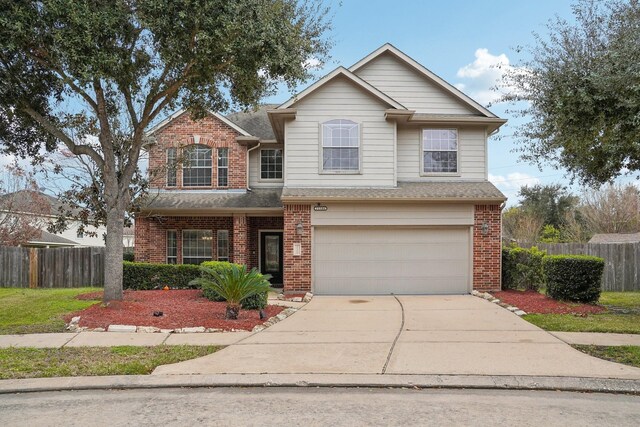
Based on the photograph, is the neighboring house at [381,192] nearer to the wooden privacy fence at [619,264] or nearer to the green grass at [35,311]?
the green grass at [35,311]

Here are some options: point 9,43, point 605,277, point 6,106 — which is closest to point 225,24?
point 9,43

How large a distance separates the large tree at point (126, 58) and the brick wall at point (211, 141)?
4396 mm

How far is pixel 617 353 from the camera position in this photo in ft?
24.4

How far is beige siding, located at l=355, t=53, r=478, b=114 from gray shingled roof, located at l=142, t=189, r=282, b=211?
5.26 meters

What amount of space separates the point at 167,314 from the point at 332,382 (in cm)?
555

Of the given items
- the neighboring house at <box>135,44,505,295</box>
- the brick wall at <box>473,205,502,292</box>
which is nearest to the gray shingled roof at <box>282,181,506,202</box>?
the neighboring house at <box>135,44,505,295</box>

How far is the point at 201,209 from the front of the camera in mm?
16312

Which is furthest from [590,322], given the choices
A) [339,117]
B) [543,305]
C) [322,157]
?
[339,117]

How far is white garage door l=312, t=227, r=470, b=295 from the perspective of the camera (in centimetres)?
1502

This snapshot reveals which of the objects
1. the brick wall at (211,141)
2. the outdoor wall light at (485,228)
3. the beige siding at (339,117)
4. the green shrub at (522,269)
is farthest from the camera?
the brick wall at (211,141)

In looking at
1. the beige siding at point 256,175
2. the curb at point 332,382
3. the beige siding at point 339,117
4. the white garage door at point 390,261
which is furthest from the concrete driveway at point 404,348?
the beige siding at point 256,175

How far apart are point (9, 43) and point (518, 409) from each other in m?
9.95

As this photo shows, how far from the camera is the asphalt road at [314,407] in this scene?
16.2 ft

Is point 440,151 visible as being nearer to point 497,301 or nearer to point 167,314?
point 497,301
